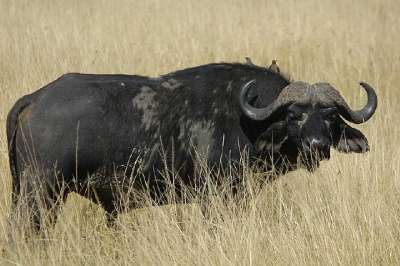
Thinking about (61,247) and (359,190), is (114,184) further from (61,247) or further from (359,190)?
(359,190)

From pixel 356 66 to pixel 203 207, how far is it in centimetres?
554

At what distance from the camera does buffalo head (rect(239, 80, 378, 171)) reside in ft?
16.7

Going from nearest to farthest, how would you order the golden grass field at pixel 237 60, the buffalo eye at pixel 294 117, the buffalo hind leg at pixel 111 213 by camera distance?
1. the golden grass field at pixel 237 60
2. the buffalo eye at pixel 294 117
3. the buffalo hind leg at pixel 111 213

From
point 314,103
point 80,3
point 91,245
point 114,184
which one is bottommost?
point 91,245

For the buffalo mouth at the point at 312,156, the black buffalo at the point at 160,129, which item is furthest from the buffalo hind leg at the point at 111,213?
the buffalo mouth at the point at 312,156

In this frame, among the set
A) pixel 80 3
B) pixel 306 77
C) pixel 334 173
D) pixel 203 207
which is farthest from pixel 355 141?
pixel 80 3

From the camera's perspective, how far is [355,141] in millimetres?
5570

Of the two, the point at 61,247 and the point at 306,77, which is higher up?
the point at 306,77

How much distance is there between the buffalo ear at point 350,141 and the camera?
18.1 feet

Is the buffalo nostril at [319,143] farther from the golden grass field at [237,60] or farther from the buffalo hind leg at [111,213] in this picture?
the buffalo hind leg at [111,213]

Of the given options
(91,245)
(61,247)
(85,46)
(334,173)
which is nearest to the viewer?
(61,247)

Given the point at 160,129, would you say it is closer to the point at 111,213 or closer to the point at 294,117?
the point at 111,213

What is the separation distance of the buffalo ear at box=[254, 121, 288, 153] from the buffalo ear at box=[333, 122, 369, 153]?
18.9 inches

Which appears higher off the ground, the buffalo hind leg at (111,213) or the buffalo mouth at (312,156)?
the buffalo mouth at (312,156)
